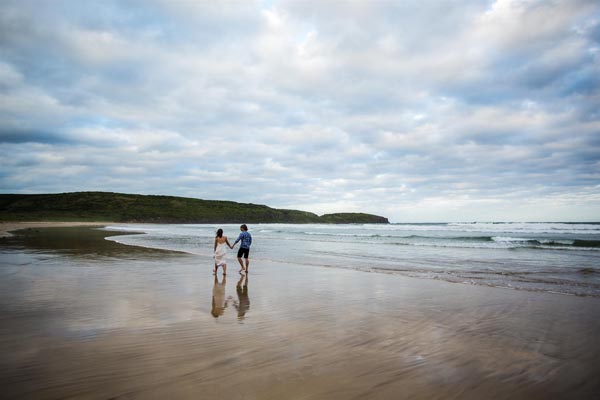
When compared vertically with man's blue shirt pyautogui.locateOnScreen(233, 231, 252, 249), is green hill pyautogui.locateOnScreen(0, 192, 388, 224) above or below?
above

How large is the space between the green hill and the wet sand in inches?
3528

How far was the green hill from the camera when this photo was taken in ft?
306

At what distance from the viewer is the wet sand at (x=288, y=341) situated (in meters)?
3.76

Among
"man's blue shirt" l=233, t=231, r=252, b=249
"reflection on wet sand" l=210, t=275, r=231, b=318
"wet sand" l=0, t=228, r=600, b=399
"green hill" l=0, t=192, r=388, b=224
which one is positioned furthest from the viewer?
"green hill" l=0, t=192, r=388, b=224

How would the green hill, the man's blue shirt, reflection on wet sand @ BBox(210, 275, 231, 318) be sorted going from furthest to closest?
the green hill, the man's blue shirt, reflection on wet sand @ BBox(210, 275, 231, 318)

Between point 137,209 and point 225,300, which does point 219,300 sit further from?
point 137,209

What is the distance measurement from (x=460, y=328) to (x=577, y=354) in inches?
66.5

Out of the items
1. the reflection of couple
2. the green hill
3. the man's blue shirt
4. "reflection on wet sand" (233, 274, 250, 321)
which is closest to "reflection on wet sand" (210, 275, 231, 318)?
the reflection of couple

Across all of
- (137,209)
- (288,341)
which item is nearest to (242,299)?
(288,341)

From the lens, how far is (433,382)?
13.0 ft

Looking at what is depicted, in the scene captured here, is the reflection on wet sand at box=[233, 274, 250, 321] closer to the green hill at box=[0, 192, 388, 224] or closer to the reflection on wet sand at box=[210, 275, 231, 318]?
the reflection on wet sand at box=[210, 275, 231, 318]

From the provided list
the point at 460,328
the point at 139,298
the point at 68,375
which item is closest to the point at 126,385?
the point at 68,375

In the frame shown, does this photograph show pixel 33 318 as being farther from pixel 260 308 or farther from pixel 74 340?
pixel 260 308

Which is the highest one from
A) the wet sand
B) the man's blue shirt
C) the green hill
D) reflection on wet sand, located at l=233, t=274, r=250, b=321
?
the green hill
